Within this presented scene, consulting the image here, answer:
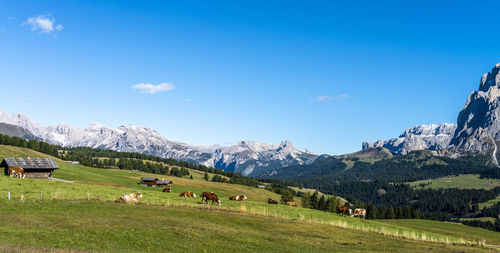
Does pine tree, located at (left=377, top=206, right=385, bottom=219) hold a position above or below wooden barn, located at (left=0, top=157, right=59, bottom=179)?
below

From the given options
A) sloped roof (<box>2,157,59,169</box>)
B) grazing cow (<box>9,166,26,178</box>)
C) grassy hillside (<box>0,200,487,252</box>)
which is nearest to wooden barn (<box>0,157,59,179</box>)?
sloped roof (<box>2,157,59,169</box>)

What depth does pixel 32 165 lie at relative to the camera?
3893 inches

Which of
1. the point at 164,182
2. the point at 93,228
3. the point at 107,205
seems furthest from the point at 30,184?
the point at 164,182

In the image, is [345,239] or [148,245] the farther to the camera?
[345,239]

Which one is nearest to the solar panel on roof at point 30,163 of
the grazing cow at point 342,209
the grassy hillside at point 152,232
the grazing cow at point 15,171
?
the grazing cow at point 15,171

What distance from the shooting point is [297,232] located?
4097 cm

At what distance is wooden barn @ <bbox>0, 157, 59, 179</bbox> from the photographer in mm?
95681

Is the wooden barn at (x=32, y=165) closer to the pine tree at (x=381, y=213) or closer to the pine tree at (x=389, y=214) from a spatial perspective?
the pine tree at (x=381, y=213)

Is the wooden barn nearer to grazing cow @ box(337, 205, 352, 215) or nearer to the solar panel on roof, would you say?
the solar panel on roof

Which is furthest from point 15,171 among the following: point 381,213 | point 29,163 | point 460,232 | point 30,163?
point 381,213

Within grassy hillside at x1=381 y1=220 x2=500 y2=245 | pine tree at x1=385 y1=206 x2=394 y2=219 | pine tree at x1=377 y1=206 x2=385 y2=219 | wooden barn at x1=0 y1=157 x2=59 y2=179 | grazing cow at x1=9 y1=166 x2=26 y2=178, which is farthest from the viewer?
pine tree at x1=385 y1=206 x2=394 y2=219

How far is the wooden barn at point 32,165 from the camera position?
314 feet

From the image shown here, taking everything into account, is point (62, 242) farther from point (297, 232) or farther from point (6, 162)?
point (6, 162)

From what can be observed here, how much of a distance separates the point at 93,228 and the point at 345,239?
26091mm
